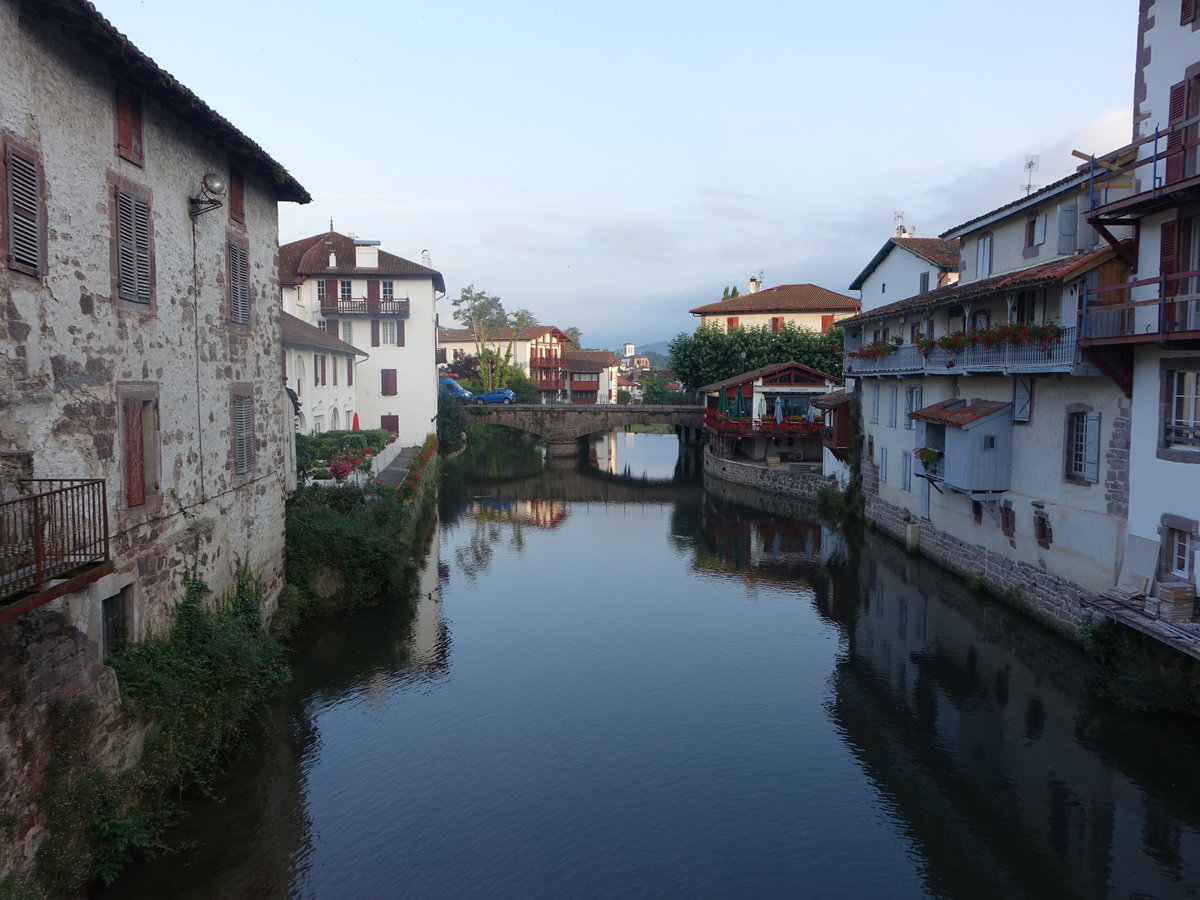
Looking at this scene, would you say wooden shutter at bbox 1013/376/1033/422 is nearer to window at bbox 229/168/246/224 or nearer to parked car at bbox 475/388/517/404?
window at bbox 229/168/246/224

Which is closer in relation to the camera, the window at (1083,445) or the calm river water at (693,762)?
the calm river water at (693,762)

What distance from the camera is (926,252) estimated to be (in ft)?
112

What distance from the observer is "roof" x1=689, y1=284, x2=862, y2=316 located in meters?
66.2

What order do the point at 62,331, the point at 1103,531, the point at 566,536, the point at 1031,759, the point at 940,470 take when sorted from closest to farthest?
the point at 62,331 → the point at 1031,759 → the point at 1103,531 → the point at 940,470 → the point at 566,536

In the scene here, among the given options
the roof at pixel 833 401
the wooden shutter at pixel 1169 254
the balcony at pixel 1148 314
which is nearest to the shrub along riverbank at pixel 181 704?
the balcony at pixel 1148 314

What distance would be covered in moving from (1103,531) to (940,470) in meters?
7.30

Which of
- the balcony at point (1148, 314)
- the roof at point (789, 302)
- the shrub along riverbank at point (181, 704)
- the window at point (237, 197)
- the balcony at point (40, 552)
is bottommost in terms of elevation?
the shrub along riverbank at point (181, 704)

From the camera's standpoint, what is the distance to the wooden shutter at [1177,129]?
1619 cm

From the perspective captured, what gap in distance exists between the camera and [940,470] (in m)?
25.8

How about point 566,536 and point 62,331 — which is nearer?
point 62,331

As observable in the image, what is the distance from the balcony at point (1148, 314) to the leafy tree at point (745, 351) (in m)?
37.9

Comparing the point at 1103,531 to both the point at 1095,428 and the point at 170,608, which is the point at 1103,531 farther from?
the point at 170,608

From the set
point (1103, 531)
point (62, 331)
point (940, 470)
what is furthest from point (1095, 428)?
point (62, 331)

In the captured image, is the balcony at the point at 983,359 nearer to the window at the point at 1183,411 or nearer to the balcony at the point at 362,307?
the window at the point at 1183,411
